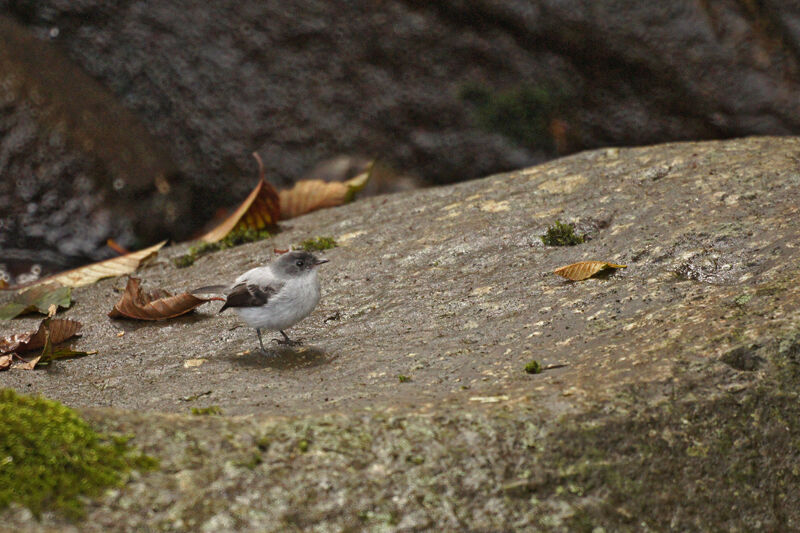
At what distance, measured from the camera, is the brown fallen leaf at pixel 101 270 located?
6.37m

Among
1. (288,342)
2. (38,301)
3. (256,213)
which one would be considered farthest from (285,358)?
(256,213)

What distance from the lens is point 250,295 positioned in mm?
4547

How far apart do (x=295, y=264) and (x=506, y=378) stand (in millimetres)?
1714

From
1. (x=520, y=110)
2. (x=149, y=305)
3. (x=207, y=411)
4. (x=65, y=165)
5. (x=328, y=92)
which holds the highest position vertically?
(x=328, y=92)

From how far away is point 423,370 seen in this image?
3719 mm

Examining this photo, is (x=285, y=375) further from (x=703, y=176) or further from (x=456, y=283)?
(x=703, y=176)

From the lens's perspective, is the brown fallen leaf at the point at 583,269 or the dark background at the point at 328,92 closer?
the brown fallen leaf at the point at 583,269

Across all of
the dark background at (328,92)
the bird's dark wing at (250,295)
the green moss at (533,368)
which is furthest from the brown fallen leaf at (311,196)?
the green moss at (533,368)

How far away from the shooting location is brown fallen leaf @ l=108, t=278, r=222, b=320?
17.0 ft

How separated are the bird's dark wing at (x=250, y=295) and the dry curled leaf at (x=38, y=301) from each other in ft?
5.91

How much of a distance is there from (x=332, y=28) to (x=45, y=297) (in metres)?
3.15

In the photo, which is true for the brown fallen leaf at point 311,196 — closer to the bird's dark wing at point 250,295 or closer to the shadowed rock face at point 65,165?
the shadowed rock face at point 65,165

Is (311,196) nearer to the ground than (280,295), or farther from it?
nearer to the ground

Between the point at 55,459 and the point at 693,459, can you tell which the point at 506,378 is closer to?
the point at 693,459
